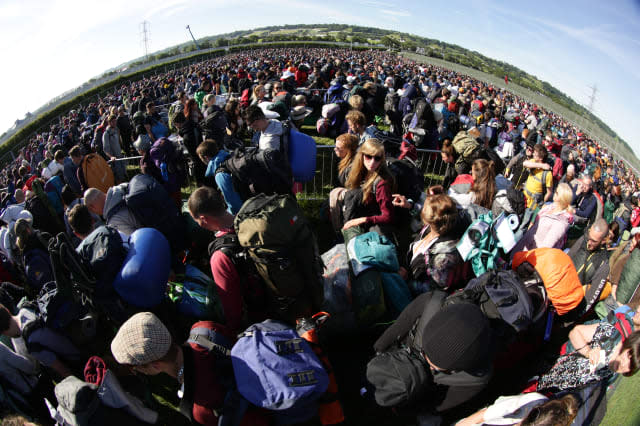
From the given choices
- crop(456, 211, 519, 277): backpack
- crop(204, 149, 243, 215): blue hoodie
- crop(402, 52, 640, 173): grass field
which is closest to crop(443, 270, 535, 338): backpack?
crop(456, 211, 519, 277): backpack

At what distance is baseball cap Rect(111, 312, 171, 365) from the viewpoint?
1.85 metres

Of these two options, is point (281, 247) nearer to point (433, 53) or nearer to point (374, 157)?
point (374, 157)

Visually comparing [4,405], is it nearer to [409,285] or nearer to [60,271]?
[60,271]

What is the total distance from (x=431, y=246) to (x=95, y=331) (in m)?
3.69

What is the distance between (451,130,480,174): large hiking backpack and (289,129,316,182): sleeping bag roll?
290cm

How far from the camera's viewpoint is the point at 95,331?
296 cm

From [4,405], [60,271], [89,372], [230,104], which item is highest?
[230,104]

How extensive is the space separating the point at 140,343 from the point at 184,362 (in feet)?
0.99

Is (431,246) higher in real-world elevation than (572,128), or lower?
lower

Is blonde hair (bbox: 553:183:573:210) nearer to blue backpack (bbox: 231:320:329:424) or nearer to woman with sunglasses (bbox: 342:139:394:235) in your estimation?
woman with sunglasses (bbox: 342:139:394:235)

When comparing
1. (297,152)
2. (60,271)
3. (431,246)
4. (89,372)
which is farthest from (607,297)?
(60,271)

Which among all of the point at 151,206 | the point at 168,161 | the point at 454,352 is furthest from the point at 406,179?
the point at 168,161

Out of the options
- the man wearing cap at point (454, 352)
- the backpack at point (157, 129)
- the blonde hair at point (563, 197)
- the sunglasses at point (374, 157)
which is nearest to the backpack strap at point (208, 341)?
the man wearing cap at point (454, 352)

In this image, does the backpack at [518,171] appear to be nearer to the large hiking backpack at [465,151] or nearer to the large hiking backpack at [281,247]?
the large hiking backpack at [465,151]
